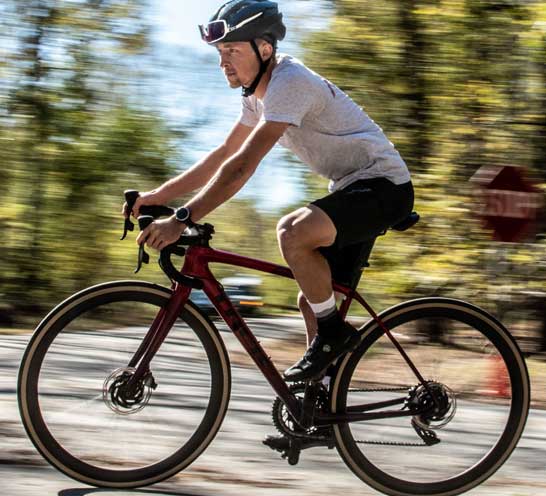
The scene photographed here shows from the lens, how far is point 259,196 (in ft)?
43.8

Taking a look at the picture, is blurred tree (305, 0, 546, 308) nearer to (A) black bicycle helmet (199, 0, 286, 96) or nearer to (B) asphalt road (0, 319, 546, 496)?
(B) asphalt road (0, 319, 546, 496)

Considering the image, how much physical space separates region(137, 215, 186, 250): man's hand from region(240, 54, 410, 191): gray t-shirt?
0.55 meters

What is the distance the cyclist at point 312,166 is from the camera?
13.2 ft

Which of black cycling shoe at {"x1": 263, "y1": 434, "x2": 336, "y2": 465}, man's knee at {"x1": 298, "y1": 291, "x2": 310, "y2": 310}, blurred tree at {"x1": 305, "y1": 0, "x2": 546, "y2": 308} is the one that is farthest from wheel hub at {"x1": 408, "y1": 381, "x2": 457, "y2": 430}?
blurred tree at {"x1": 305, "y1": 0, "x2": 546, "y2": 308}

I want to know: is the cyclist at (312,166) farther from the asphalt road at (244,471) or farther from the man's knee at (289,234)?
the asphalt road at (244,471)

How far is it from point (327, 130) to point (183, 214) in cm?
68

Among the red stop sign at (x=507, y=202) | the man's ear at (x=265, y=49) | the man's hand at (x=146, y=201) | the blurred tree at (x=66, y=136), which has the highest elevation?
the man's ear at (x=265, y=49)

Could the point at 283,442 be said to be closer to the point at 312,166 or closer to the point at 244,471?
the point at 244,471

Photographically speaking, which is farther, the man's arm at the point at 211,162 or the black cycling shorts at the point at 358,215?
the man's arm at the point at 211,162

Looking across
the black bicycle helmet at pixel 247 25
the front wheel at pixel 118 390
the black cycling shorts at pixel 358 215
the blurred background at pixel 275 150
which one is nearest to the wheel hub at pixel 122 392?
the front wheel at pixel 118 390

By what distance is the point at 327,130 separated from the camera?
418cm

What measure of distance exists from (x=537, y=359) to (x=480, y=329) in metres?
6.84

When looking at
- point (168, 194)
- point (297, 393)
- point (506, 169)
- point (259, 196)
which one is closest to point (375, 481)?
point (297, 393)

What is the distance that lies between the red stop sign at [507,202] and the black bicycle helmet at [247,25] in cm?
362
